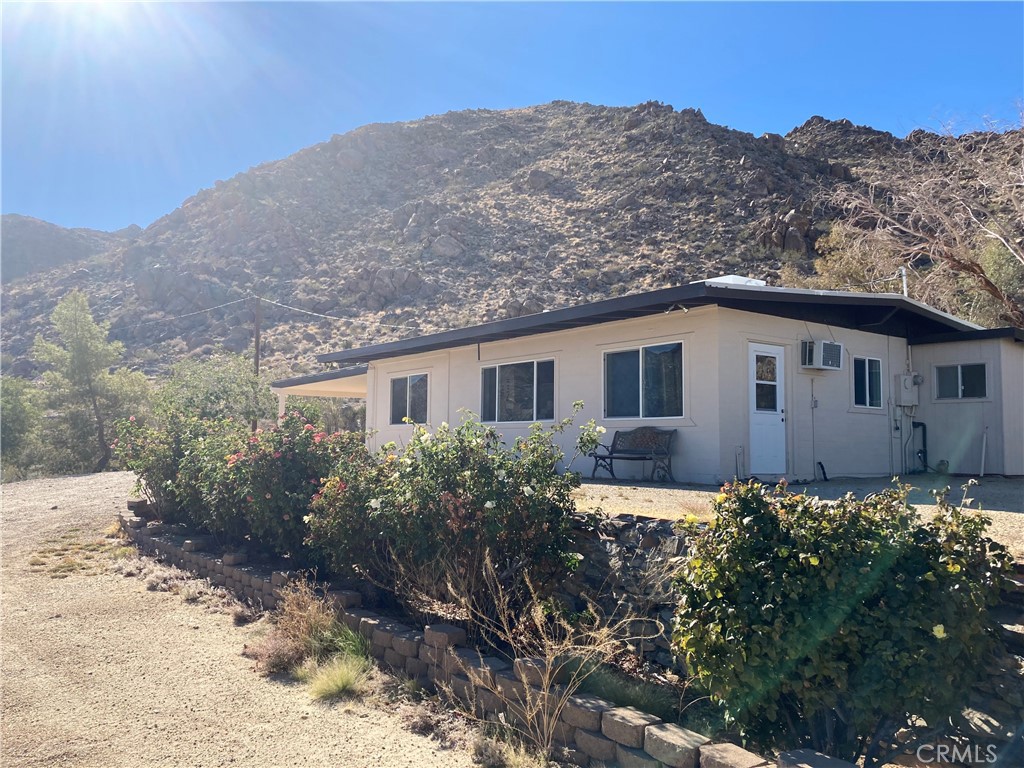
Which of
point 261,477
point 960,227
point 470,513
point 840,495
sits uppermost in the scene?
point 960,227

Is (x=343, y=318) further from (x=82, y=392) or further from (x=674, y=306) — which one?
(x=674, y=306)

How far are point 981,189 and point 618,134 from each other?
3412 cm

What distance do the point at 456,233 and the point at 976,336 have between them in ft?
115

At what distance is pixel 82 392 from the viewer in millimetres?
29281

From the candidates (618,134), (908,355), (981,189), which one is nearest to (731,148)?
(618,134)

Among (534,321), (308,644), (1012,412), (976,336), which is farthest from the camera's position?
(976,336)

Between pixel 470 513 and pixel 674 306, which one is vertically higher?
pixel 674 306

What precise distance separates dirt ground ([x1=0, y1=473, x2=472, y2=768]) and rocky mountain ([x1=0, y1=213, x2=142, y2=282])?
2391 inches

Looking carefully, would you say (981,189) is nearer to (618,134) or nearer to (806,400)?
(806,400)

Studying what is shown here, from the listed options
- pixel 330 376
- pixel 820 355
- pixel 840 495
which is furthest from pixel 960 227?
pixel 330 376

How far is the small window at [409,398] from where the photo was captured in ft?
55.6

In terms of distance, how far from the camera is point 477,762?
183 inches

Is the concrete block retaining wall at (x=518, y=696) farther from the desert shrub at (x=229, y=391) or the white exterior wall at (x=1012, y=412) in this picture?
the desert shrub at (x=229, y=391)

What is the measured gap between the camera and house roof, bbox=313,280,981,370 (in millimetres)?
10594
